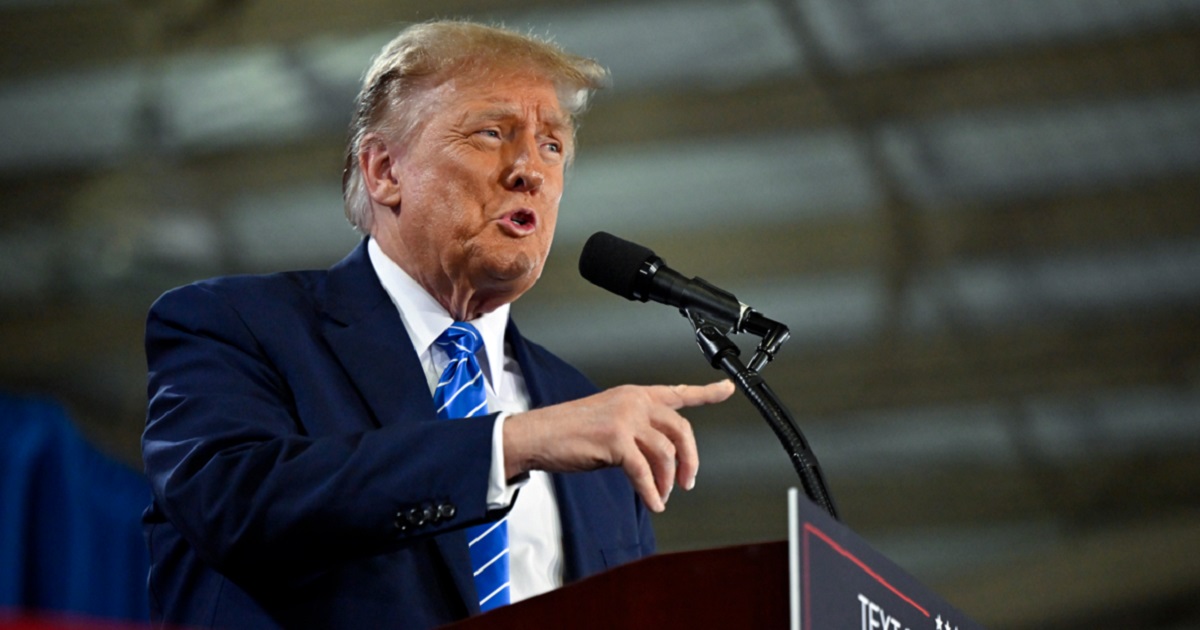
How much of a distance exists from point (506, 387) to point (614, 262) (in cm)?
47

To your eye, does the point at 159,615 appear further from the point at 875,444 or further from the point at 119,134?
the point at 875,444

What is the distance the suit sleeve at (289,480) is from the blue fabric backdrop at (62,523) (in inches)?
112

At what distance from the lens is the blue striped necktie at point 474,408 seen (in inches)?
68.8

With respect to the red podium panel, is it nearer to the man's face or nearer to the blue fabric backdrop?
the man's face

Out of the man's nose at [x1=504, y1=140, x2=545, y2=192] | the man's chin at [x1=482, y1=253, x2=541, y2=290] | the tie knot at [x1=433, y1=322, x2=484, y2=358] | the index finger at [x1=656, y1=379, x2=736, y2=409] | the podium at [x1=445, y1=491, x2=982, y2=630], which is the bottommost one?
the podium at [x1=445, y1=491, x2=982, y2=630]

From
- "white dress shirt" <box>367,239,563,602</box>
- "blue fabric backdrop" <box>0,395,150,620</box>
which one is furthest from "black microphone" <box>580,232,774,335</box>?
"blue fabric backdrop" <box>0,395,150,620</box>

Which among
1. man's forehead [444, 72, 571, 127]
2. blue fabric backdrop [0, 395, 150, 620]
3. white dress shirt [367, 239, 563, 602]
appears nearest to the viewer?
white dress shirt [367, 239, 563, 602]

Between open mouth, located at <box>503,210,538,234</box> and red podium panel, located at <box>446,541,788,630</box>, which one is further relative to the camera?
open mouth, located at <box>503,210,538,234</box>

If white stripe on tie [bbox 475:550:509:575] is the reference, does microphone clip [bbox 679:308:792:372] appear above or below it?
above

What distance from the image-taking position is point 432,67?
6.99ft

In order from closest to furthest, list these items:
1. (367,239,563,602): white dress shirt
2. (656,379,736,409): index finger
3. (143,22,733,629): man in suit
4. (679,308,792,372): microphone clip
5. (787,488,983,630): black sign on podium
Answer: (787,488,983,630): black sign on podium
(656,379,736,409): index finger
(143,22,733,629): man in suit
(679,308,792,372): microphone clip
(367,239,563,602): white dress shirt

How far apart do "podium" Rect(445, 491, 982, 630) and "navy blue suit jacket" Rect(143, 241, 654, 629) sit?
27 cm

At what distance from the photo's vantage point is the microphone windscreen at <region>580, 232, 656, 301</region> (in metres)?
1.69

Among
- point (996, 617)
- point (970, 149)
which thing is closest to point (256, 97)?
point (970, 149)
